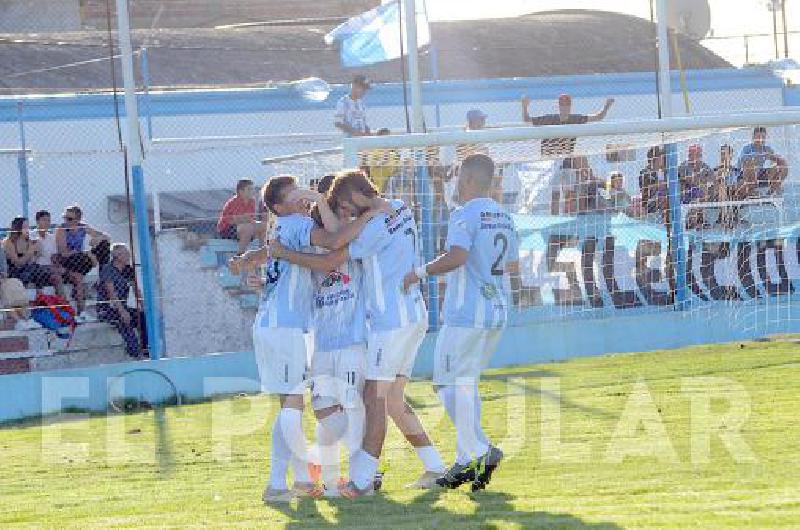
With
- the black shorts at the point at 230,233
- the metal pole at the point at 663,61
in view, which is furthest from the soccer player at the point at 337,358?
the metal pole at the point at 663,61

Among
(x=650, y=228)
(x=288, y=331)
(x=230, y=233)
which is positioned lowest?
(x=288, y=331)

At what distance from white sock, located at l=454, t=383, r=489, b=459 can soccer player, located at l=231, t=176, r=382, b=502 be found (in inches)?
35.4

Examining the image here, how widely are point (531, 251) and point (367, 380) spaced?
23.8 ft

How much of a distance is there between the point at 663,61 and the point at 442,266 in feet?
28.0

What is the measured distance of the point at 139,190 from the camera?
15773 mm

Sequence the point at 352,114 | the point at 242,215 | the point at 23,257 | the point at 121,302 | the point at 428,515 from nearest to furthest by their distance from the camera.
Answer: the point at 428,515 < the point at 121,302 < the point at 23,257 < the point at 242,215 < the point at 352,114

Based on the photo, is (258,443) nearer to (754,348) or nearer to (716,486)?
(716,486)

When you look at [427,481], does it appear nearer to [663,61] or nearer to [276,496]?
[276,496]

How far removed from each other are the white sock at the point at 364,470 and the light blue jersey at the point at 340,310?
0.64m

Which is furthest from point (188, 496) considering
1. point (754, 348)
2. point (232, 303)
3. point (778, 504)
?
point (754, 348)

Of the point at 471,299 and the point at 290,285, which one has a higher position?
the point at 290,285

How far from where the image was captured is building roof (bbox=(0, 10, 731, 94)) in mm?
27781

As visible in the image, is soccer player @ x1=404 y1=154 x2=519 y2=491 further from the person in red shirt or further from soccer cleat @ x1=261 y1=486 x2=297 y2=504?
the person in red shirt

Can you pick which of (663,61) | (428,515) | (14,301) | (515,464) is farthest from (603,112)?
(428,515)
